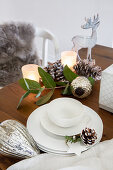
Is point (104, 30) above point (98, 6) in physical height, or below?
below

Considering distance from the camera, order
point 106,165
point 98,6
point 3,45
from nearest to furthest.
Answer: point 106,165
point 3,45
point 98,6

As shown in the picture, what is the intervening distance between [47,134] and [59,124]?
0.15 feet

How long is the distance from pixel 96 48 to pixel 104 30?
853mm

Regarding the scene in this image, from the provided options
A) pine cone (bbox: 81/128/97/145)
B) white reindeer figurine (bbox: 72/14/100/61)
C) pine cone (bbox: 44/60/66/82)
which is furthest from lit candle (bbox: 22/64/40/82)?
pine cone (bbox: 81/128/97/145)

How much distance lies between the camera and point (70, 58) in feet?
3.22

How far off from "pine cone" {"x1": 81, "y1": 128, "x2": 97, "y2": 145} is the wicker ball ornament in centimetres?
23

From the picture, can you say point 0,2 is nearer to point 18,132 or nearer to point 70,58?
point 70,58

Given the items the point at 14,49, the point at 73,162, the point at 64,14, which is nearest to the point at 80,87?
the point at 73,162

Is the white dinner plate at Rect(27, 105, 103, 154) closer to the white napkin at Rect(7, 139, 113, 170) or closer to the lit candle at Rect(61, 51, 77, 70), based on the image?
the white napkin at Rect(7, 139, 113, 170)

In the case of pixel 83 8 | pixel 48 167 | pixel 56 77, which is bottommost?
pixel 48 167

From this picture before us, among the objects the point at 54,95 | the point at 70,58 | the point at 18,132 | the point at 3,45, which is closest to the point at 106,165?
the point at 18,132

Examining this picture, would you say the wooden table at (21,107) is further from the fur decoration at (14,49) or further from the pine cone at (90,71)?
the fur decoration at (14,49)

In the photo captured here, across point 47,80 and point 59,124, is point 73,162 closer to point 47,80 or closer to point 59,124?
point 59,124

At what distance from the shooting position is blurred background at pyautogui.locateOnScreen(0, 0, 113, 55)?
198cm
